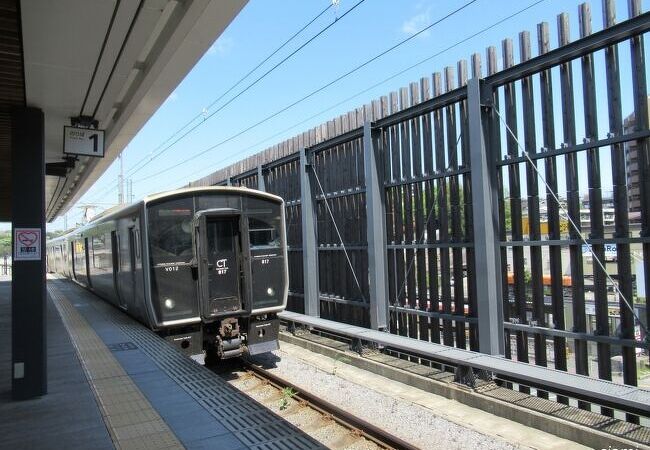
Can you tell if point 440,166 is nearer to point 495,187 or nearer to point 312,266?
point 495,187

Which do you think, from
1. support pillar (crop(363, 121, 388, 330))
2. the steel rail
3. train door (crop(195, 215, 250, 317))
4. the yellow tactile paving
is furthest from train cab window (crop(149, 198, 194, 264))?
support pillar (crop(363, 121, 388, 330))

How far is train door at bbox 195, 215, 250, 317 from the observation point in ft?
27.7

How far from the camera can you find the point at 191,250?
845cm

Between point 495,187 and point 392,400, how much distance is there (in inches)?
131

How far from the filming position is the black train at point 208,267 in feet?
27.0

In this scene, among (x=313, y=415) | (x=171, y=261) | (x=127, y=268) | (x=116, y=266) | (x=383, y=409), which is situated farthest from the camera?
(x=116, y=266)

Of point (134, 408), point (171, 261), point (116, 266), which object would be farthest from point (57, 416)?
point (116, 266)

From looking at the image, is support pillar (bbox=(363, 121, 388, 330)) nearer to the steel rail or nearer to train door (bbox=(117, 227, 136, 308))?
the steel rail

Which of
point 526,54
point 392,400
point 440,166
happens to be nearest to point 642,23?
point 526,54

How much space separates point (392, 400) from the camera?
706 centimetres

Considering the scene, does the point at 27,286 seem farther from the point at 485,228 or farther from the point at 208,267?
the point at 485,228

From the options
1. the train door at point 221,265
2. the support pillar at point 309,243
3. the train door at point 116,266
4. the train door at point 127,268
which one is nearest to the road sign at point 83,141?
the train door at point 221,265

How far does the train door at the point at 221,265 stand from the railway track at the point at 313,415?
52.0 inches

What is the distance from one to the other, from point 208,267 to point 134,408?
3.87m
